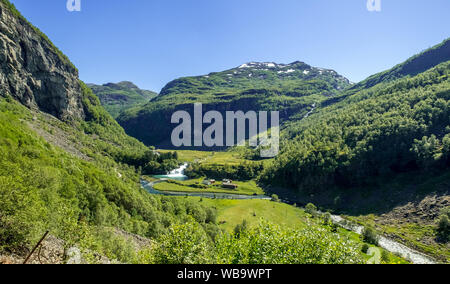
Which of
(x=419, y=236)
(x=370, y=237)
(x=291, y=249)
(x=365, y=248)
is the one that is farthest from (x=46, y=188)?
(x=419, y=236)

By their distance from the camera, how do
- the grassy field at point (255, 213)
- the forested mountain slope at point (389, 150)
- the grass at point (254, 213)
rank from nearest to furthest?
the grassy field at point (255, 213)
the grass at point (254, 213)
the forested mountain slope at point (389, 150)

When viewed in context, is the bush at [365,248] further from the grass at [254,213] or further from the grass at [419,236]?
the grass at [254,213]

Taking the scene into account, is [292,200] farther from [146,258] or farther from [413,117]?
[146,258]

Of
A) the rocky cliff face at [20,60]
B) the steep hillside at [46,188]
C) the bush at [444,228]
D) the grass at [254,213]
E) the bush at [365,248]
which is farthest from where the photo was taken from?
the rocky cliff face at [20,60]

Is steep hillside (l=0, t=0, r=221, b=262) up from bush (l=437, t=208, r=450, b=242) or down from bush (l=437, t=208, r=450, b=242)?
up

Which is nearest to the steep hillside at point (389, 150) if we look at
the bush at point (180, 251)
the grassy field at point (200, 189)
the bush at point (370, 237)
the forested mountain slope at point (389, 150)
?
the forested mountain slope at point (389, 150)

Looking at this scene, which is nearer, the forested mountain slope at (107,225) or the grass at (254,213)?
the forested mountain slope at (107,225)

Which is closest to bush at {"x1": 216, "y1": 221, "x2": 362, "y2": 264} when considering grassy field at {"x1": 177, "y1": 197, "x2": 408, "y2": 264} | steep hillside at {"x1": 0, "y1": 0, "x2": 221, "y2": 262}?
steep hillside at {"x1": 0, "y1": 0, "x2": 221, "y2": 262}

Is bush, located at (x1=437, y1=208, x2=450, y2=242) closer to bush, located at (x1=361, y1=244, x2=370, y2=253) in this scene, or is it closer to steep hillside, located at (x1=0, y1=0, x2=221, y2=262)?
bush, located at (x1=361, y1=244, x2=370, y2=253)

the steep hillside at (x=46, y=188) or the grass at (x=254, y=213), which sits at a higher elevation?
the steep hillside at (x=46, y=188)

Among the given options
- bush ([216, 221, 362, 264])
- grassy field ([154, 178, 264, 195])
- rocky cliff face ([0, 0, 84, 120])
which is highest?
rocky cliff face ([0, 0, 84, 120])

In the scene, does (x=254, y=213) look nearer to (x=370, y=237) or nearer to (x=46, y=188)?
(x=370, y=237)

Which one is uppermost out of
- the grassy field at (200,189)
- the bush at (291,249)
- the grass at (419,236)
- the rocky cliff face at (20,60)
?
the rocky cliff face at (20,60)
